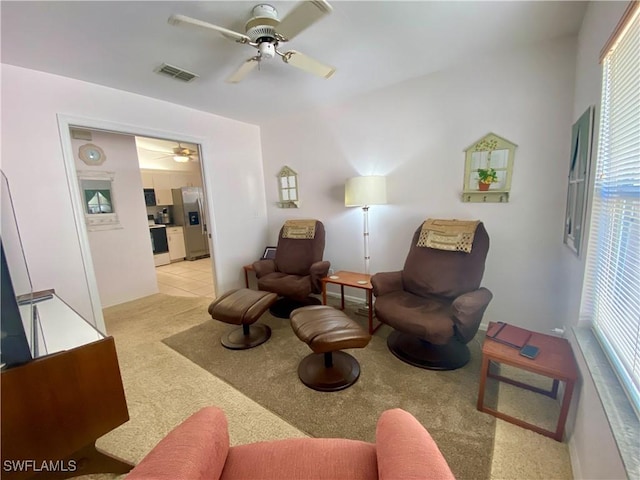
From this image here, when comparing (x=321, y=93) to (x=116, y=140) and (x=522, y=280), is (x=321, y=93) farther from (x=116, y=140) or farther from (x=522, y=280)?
→ (x=116, y=140)

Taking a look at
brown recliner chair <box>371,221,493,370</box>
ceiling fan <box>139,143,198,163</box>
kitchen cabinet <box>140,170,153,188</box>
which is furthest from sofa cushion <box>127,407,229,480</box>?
kitchen cabinet <box>140,170,153,188</box>

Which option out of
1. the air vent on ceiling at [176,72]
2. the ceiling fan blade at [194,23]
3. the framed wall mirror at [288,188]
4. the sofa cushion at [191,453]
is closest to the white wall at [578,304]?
the sofa cushion at [191,453]

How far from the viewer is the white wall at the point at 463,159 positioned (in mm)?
2078

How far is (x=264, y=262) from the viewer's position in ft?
11.0

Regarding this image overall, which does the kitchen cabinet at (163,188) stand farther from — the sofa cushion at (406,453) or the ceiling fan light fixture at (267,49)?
the sofa cushion at (406,453)

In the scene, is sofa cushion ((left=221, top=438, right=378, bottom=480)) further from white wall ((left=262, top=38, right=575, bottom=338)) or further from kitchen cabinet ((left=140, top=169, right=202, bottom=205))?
kitchen cabinet ((left=140, top=169, right=202, bottom=205))

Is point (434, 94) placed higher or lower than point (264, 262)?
higher

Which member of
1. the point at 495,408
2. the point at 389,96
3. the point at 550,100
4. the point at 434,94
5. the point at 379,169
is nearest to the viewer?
the point at 495,408

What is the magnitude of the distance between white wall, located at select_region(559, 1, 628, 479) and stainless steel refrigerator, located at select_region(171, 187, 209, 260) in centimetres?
598

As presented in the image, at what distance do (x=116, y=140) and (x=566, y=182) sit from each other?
16.5ft

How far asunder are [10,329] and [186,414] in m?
1.11

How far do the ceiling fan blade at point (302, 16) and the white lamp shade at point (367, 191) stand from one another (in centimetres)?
140

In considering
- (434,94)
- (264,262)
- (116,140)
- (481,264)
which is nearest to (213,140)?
(116,140)

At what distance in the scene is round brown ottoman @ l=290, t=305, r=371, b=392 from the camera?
1754 mm
